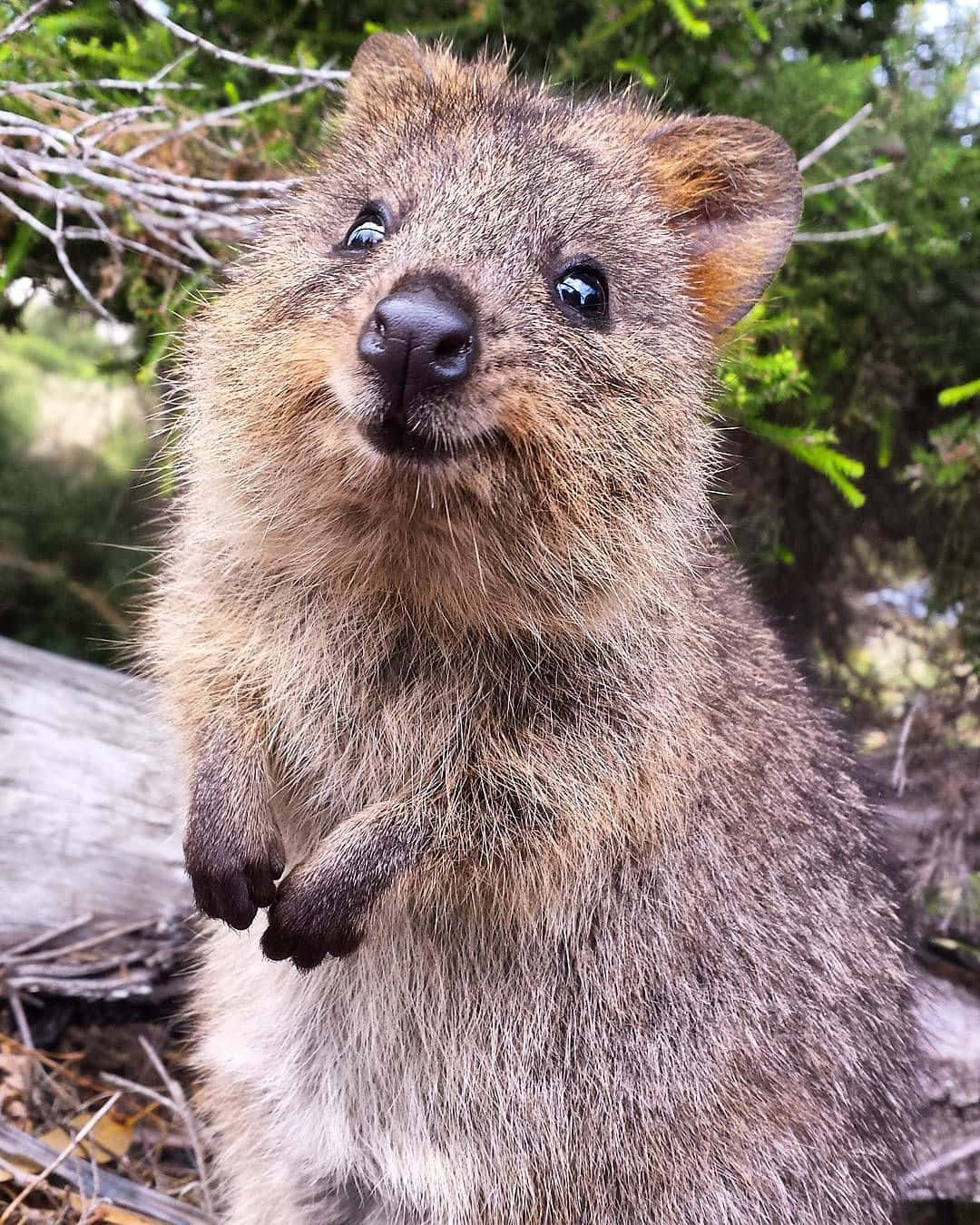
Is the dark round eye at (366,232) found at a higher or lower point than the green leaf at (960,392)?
lower

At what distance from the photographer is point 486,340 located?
7.26 ft

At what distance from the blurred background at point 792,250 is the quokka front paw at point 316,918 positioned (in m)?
1.36

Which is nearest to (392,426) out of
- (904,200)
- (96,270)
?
(96,270)

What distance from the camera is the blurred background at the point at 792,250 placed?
407 centimetres

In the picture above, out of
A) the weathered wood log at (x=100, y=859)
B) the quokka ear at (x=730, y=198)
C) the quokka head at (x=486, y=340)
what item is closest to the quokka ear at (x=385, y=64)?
the quokka head at (x=486, y=340)

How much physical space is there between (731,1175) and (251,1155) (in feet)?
4.68

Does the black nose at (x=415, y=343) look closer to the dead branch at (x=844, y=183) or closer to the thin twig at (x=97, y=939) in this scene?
the dead branch at (x=844, y=183)

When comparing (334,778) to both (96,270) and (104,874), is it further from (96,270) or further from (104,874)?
(96,270)

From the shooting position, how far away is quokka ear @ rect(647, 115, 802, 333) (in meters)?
3.08

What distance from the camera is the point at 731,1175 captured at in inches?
115

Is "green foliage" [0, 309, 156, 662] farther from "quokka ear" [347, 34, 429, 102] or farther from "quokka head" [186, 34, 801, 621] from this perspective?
"quokka head" [186, 34, 801, 621]

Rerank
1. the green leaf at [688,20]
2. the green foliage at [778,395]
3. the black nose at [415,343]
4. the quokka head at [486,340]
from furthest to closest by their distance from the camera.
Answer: the green foliage at [778,395] < the green leaf at [688,20] < the quokka head at [486,340] < the black nose at [415,343]

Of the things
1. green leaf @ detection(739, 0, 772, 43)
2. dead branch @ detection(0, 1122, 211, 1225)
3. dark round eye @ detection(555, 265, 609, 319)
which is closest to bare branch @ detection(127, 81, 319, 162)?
green leaf @ detection(739, 0, 772, 43)

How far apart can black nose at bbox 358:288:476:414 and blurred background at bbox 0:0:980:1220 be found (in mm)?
1701
